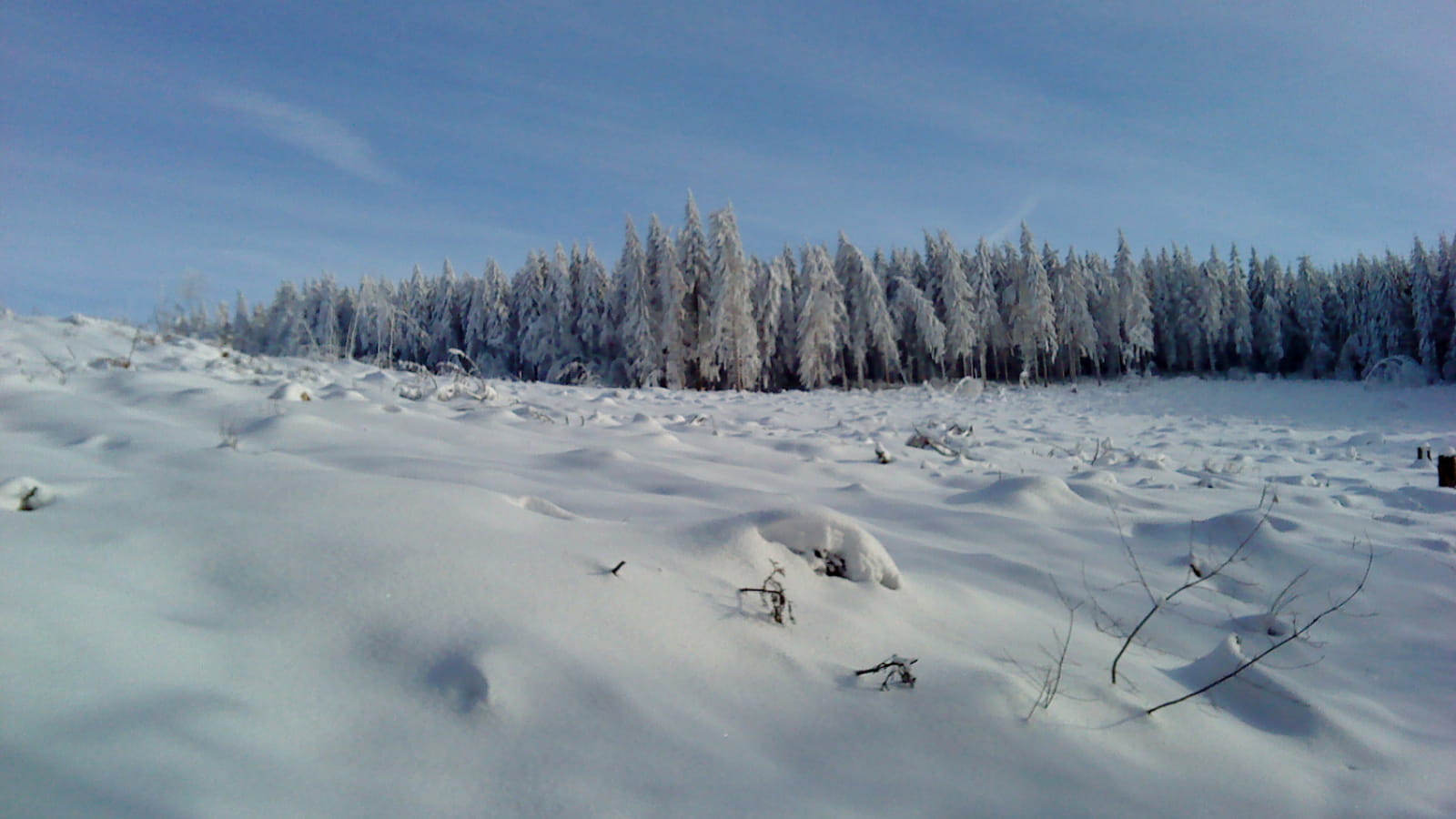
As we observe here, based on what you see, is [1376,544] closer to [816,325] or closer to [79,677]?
[79,677]

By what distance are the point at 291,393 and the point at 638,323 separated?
3204cm

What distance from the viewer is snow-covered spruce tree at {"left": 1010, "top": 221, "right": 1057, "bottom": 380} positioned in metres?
44.4

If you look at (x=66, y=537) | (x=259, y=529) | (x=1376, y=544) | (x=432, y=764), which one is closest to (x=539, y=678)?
(x=432, y=764)

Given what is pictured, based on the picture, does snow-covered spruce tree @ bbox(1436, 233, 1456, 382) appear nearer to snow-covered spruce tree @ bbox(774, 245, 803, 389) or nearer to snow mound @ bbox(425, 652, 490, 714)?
snow-covered spruce tree @ bbox(774, 245, 803, 389)

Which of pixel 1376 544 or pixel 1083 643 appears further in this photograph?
pixel 1376 544

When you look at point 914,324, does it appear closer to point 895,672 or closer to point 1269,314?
point 1269,314

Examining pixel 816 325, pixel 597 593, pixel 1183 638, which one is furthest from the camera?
pixel 816 325

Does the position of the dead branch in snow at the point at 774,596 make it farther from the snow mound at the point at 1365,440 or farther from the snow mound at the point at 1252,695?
the snow mound at the point at 1365,440

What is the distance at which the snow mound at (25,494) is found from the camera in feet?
6.91

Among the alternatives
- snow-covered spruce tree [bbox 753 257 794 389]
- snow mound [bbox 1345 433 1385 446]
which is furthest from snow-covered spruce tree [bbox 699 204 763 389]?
snow mound [bbox 1345 433 1385 446]

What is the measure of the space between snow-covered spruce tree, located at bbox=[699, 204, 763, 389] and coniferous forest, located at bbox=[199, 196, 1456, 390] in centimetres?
9

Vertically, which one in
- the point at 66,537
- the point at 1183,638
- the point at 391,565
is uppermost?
the point at 66,537

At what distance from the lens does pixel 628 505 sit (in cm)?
335

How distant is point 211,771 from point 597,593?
40.6 inches
